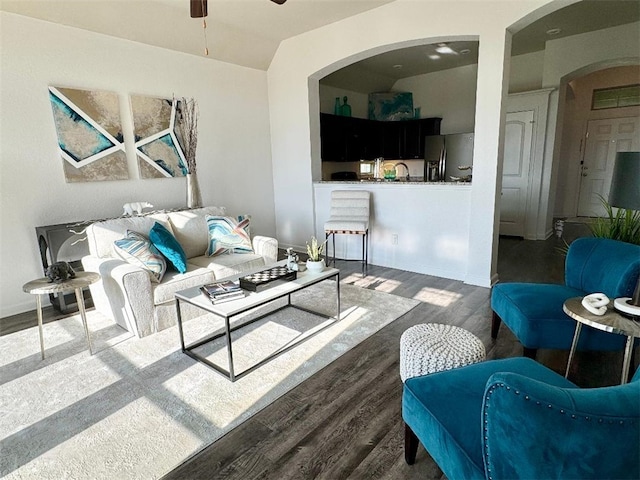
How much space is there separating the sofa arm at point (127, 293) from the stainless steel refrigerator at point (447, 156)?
515 cm

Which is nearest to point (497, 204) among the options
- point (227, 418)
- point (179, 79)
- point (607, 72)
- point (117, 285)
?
point (227, 418)

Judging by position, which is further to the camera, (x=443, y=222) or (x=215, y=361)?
(x=443, y=222)

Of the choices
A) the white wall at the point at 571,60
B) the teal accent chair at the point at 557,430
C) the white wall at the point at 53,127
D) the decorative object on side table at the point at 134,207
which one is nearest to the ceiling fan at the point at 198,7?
the white wall at the point at 53,127

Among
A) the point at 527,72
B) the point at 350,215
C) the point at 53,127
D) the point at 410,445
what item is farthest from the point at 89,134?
the point at 527,72

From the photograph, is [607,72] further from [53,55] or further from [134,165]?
[53,55]

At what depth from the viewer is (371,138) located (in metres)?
7.25

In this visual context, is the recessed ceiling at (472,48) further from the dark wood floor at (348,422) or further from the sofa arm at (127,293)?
the sofa arm at (127,293)

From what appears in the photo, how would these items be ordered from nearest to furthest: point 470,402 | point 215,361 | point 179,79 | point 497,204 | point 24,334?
point 470,402, point 215,361, point 24,334, point 497,204, point 179,79

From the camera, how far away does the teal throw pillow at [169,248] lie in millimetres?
3041

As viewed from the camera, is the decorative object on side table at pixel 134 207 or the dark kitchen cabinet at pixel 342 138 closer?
the decorative object on side table at pixel 134 207

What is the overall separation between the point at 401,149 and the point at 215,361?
588 centimetres

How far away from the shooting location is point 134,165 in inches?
160

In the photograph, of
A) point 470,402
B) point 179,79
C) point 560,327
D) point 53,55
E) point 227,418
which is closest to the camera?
point 470,402

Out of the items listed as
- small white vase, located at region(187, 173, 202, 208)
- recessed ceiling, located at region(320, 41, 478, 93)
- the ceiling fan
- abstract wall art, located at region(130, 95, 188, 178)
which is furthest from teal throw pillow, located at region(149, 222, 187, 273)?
recessed ceiling, located at region(320, 41, 478, 93)
